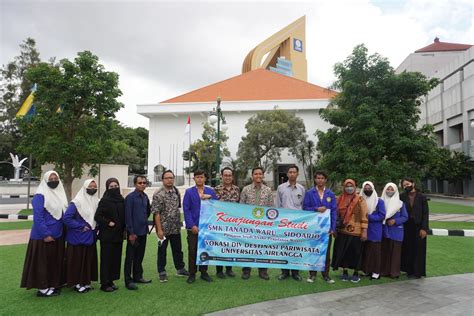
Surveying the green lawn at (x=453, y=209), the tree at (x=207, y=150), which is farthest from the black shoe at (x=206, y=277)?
the tree at (x=207, y=150)

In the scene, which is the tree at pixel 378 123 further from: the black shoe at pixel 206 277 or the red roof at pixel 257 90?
the red roof at pixel 257 90

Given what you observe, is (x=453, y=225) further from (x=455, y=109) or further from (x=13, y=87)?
(x=13, y=87)

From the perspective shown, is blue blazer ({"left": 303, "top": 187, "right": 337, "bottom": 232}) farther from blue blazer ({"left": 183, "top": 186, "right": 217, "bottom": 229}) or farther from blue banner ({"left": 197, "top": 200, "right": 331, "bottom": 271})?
blue blazer ({"left": 183, "top": 186, "right": 217, "bottom": 229})

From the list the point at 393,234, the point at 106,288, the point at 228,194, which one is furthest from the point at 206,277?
the point at 393,234

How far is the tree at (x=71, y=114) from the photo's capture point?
12586 mm

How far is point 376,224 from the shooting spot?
17.2 ft

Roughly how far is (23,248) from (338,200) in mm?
6585

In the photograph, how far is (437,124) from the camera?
114ft

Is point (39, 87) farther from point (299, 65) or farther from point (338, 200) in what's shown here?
point (299, 65)

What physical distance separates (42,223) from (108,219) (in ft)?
2.55

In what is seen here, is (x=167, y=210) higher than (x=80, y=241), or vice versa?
(x=167, y=210)

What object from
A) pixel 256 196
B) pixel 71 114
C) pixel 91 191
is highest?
pixel 71 114

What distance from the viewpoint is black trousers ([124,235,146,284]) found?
473 cm

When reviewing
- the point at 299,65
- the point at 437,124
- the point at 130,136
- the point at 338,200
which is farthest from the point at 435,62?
the point at 338,200
